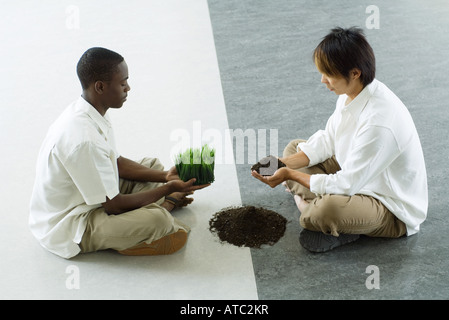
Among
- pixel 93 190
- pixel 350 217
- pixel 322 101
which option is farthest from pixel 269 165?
pixel 322 101

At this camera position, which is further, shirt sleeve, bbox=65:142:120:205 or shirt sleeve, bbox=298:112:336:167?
shirt sleeve, bbox=298:112:336:167

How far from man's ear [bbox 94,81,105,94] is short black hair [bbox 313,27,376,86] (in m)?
1.02

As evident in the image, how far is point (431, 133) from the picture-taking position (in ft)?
12.9

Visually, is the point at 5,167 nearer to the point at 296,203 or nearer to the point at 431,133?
the point at 296,203

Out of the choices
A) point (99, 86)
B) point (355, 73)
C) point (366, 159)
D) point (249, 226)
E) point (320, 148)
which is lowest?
point (249, 226)

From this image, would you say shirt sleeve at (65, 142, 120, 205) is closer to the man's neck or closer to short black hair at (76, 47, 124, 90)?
the man's neck

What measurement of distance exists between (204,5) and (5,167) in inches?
113

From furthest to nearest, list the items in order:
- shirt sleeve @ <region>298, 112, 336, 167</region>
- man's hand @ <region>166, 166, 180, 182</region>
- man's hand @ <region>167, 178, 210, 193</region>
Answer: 1. shirt sleeve @ <region>298, 112, 336, 167</region>
2. man's hand @ <region>166, 166, 180, 182</region>
3. man's hand @ <region>167, 178, 210, 193</region>

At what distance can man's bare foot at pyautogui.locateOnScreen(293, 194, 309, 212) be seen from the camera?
315 cm

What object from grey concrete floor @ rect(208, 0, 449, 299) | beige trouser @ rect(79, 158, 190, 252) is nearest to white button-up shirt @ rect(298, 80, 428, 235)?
grey concrete floor @ rect(208, 0, 449, 299)

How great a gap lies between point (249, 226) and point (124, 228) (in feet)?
2.18

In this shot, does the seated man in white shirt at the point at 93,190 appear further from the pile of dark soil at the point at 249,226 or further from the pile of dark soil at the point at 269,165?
the pile of dark soil at the point at 269,165

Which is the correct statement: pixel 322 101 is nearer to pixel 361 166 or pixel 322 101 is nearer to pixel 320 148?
pixel 320 148

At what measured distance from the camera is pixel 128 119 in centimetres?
416
